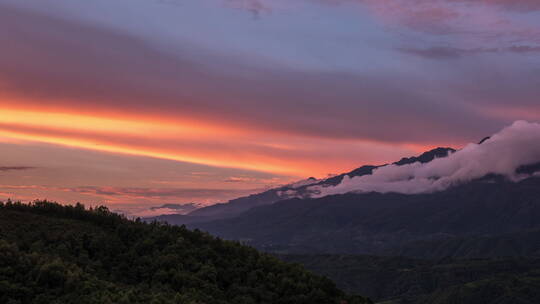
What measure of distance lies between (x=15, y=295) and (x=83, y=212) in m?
51.6

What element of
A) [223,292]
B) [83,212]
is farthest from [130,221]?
[223,292]

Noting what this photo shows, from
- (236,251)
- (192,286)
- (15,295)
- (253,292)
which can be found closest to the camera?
(15,295)

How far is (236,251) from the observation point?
492ft

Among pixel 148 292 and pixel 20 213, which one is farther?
pixel 20 213

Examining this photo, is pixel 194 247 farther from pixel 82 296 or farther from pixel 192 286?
A: pixel 82 296

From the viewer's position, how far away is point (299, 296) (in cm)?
13000

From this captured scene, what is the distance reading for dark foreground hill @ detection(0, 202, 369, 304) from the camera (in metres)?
95.6

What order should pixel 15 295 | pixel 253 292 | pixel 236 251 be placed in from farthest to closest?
pixel 236 251 → pixel 253 292 → pixel 15 295

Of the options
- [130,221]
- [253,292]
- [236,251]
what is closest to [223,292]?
[253,292]

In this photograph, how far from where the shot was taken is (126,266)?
4870 inches

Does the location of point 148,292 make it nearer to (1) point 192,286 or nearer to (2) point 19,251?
(1) point 192,286

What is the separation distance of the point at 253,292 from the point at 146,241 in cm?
2652

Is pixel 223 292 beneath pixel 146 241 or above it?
beneath

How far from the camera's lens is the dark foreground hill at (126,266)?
314 feet
